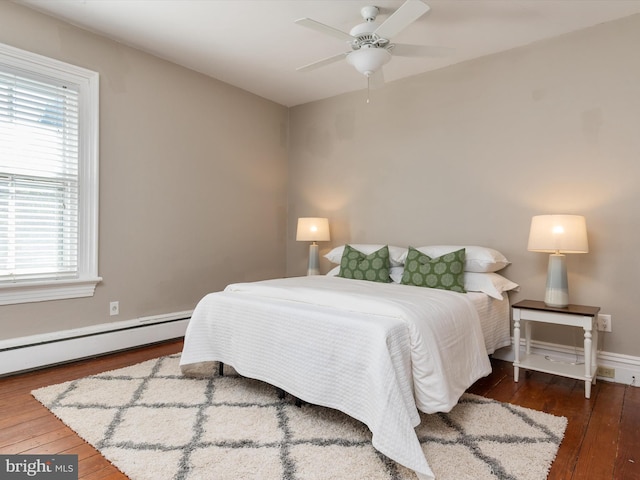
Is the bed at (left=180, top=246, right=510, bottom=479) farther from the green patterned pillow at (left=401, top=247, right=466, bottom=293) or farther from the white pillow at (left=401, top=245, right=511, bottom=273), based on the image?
the white pillow at (left=401, top=245, right=511, bottom=273)

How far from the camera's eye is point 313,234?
4.21 m

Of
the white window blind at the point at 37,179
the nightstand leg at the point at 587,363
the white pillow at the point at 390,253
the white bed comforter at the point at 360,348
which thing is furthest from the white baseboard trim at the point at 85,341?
the nightstand leg at the point at 587,363

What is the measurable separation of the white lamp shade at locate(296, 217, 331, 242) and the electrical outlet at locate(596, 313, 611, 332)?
246 centimetres

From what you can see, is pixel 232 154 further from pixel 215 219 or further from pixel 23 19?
pixel 23 19

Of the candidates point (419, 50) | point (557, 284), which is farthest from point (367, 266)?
point (419, 50)

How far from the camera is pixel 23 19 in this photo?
9.07ft

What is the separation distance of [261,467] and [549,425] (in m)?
1.49

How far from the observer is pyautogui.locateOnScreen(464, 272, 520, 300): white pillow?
2.94 metres

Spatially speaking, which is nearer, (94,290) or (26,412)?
(26,412)

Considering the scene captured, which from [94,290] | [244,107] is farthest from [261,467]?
[244,107]

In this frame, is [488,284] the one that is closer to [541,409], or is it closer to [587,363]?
[587,363]

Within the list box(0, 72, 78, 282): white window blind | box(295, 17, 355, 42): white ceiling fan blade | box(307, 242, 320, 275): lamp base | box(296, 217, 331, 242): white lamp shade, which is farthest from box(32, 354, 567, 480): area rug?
box(295, 17, 355, 42): white ceiling fan blade

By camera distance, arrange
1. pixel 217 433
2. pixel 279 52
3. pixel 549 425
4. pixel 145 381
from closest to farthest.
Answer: pixel 217 433
pixel 549 425
pixel 145 381
pixel 279 52

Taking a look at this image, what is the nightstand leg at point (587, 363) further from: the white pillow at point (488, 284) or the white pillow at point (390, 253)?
the white pillow at point (390, 253)
